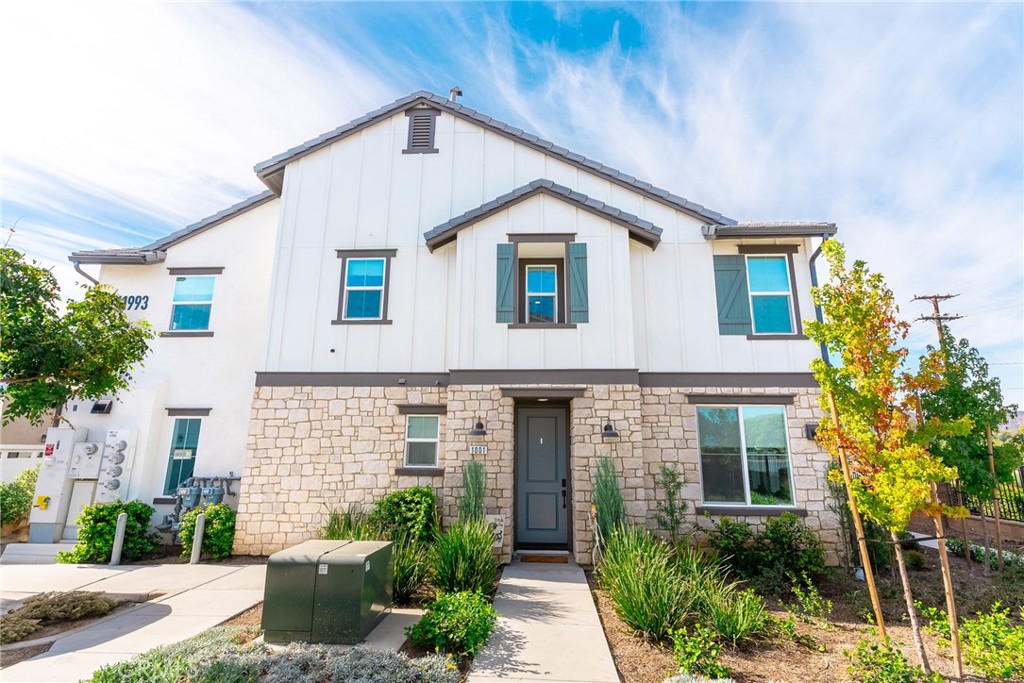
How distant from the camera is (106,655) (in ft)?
15.8

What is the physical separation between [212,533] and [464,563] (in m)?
5.82

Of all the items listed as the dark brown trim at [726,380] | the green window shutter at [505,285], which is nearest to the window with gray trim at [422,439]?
the green window shutter at [505,285]

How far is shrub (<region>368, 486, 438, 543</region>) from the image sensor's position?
8391 millimetres

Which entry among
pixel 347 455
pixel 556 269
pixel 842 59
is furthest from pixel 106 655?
pixel 842 59

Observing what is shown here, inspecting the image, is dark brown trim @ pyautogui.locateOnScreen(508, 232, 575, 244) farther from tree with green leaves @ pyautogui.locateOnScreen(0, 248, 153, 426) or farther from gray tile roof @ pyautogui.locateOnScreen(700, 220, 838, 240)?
tree with green leaves @ pyautogui.locateOnScreen(0, 248, 153, 426)

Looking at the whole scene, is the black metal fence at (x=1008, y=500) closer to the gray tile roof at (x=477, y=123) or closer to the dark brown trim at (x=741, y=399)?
the dark brown trim at (x=741, y=399)

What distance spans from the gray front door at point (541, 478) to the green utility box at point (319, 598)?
4691 mm

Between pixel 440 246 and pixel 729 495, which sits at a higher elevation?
pixel 440 246

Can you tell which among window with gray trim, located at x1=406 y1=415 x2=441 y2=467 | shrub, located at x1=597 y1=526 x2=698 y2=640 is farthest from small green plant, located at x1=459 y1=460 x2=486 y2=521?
shrub, located at x1=597 y1=526 x2=698 y2=640

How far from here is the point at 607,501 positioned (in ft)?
26.9

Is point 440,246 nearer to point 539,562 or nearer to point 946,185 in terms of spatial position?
point 539,562

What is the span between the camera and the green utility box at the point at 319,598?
5.00 metres

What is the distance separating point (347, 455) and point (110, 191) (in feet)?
20.0

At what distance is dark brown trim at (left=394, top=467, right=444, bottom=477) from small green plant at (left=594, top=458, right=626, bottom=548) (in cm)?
315
